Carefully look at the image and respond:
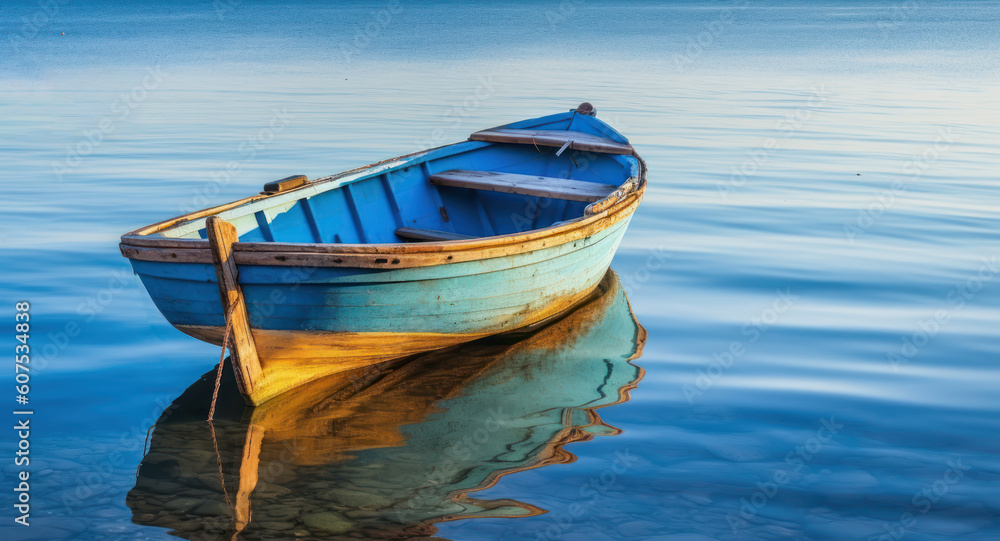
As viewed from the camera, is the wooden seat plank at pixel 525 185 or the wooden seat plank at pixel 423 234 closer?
the wooden seat plank at pixel 423 234

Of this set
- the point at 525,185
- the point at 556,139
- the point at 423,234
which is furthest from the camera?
the point at 556,139

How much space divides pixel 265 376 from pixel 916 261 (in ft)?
22.8

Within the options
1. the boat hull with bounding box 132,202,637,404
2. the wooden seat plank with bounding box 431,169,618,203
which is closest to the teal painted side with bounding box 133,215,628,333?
the boat hull with bounding box 132,202,637,404

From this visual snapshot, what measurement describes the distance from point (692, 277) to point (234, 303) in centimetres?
498

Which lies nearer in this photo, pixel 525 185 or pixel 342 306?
pixel 342 306

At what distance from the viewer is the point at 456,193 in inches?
345

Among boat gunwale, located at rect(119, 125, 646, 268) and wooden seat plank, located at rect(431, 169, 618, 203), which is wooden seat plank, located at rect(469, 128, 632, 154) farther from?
boat gunwale, located at rect(119, 125, 646, 268)

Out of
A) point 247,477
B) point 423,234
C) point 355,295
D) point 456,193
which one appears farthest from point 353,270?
point 456,193

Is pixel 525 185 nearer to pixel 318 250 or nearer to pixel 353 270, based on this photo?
pixel 353 270

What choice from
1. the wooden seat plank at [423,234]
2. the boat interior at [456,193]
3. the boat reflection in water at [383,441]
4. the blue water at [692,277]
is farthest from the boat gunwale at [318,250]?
the wooden seat plank at [423,234]

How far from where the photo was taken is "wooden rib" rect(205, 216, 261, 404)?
4863mm

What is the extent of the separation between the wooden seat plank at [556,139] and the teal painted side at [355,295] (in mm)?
3225

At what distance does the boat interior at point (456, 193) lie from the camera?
6.62 meters

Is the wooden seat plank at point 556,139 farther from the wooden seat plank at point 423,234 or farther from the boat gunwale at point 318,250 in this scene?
the boat gunwale at point 318,250
